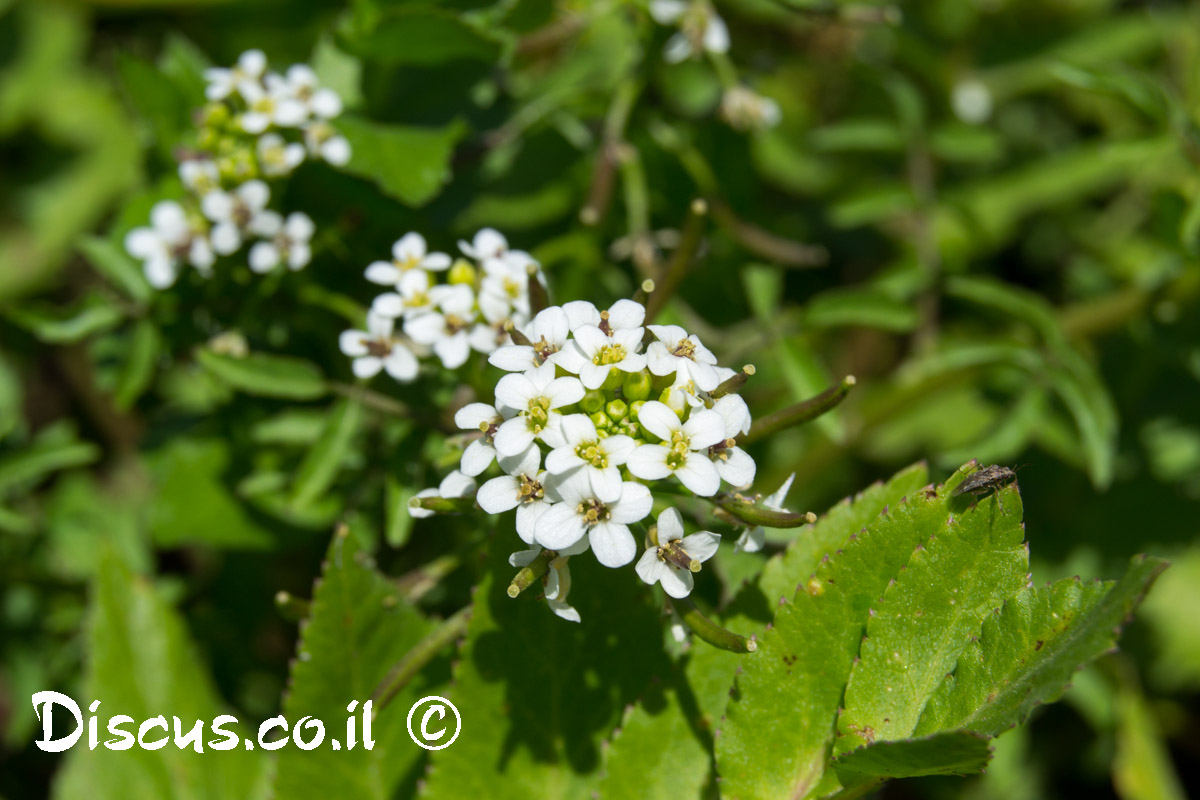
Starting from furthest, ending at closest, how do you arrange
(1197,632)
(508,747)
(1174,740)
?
(1174,740), (1197,632), (508,747)

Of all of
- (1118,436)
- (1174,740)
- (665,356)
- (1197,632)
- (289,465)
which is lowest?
(1174,740)

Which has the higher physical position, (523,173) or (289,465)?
(523,173)

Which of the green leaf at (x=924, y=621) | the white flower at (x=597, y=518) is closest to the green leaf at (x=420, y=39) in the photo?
the white flower at (x=597, y=518)

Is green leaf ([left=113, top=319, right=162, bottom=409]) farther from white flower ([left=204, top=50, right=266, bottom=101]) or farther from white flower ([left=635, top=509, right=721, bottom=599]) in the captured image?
white flower ([left=635, top=509, right=721, bottom=599])

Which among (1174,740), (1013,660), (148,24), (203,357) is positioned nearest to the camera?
(1013,660)

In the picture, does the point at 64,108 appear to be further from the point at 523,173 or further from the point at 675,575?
the point at 675,575

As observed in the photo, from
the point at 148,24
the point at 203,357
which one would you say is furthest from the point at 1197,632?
the point at 148,24
